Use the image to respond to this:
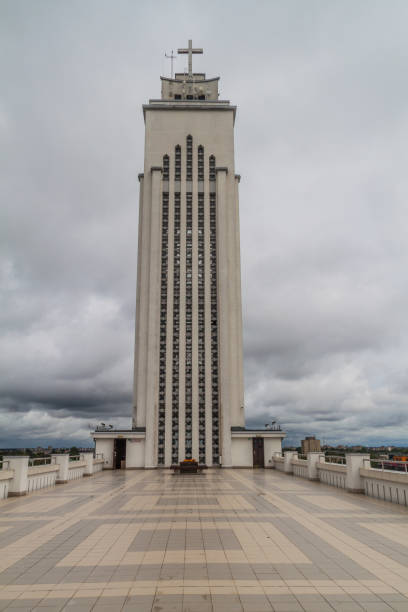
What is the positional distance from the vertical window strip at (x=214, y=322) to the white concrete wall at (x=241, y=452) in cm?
138

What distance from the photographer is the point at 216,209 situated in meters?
41.7

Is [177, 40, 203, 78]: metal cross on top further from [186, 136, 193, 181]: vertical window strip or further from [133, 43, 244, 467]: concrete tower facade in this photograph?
[186, 136, 193, 181]: vertical window strip

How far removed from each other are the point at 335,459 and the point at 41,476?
13698 mm

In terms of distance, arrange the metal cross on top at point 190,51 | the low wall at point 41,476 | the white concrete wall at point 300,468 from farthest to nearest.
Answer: the metal cross on top at point 190,51, the white concrete wall at point 300,468, the low wall at point 41,476

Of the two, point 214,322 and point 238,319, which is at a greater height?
point 238,319

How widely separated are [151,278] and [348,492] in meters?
26.6

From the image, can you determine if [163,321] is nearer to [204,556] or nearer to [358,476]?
[358,476]

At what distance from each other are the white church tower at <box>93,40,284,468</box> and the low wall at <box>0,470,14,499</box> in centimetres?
1846

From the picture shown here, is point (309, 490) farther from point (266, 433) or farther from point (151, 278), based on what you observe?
point (151, 278)

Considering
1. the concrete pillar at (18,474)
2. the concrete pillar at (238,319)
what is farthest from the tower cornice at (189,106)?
the concrete pillar at (18,474)

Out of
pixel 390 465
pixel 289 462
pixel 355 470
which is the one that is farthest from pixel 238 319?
pixel 390 465

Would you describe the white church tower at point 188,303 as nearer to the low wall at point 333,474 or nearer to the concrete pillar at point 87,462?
the concrete pillar at point 87,462

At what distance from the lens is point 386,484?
14.6 m

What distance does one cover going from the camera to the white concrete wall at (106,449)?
34.2 metres
